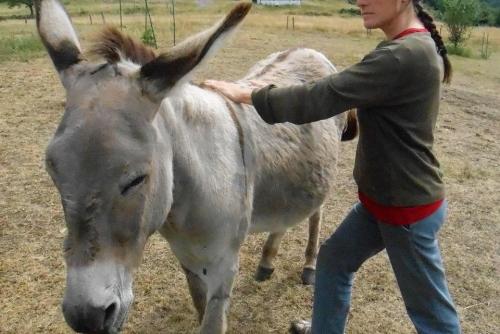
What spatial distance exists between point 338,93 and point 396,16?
1.22 ft

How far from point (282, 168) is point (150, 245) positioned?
1.66m

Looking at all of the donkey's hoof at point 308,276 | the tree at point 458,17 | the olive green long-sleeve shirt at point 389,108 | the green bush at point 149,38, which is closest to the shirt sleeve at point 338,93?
the olive green long-sleeve shirt at point 389,108

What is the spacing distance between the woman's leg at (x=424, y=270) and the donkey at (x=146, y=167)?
696 mm

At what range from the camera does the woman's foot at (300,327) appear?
293 centimetres

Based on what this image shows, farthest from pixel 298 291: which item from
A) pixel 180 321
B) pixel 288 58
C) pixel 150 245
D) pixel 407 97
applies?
pixel 407 97

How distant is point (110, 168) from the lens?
1400 millimetres

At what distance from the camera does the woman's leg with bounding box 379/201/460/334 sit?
6.14 feet

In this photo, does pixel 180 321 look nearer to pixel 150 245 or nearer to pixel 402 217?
pixel 150 245

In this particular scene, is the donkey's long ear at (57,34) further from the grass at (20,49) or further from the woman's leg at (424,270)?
the grass at (20,49)

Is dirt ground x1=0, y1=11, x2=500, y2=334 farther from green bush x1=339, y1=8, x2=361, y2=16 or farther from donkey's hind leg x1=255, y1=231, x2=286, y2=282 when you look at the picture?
green bush x1=339, y1=8, x2=361, y2=16

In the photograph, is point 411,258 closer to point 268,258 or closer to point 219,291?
point 219,291

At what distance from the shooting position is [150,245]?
12.2 ft

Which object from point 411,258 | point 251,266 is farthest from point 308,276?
point 411,258

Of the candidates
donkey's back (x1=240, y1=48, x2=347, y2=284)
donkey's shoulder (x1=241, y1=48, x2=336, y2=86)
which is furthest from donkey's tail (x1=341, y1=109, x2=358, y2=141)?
donkey's shoulder (x1=241, y1=48, x2=336, y2=86)
